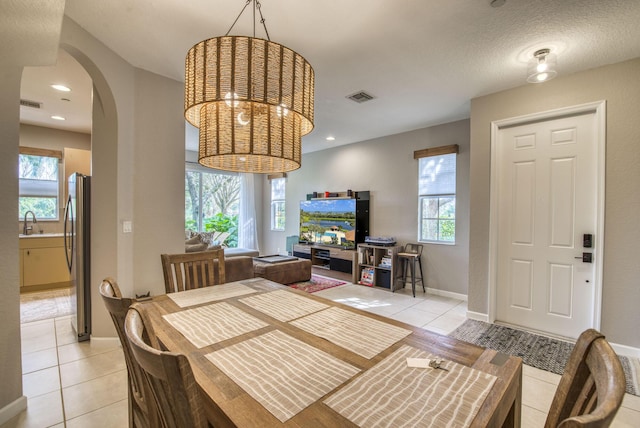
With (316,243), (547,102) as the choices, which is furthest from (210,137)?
(316,243)

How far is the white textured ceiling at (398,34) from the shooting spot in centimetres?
199

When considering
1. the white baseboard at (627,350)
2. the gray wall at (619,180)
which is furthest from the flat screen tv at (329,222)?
the white baseboard at (627,350)

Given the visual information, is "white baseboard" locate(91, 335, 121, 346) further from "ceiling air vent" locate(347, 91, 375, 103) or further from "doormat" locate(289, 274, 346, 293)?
"ceiling air vent" locate(347, 91, 375, 103)

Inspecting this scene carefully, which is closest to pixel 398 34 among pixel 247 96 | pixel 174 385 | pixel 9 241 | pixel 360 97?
pixel 360 97

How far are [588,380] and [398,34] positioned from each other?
8.06 feet

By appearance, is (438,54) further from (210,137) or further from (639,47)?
(210,137)

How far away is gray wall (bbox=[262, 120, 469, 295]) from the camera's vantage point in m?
4.34

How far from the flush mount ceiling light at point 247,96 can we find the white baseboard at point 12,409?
78.7 inches

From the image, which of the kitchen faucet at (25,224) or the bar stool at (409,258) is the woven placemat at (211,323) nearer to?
the bar stool at (409,258)

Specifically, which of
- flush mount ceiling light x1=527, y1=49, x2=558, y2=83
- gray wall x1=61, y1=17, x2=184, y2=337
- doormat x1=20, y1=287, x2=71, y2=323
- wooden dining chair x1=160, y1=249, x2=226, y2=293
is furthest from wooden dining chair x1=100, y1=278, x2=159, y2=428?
flush mount ceiling light x1=527, y1=49, x2=558, y2=83

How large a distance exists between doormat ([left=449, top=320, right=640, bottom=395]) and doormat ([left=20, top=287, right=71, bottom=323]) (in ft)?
15.9

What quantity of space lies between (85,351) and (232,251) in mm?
2633

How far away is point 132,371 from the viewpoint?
1073mm

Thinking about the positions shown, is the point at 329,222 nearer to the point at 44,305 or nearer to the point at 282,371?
the point at 44,305
